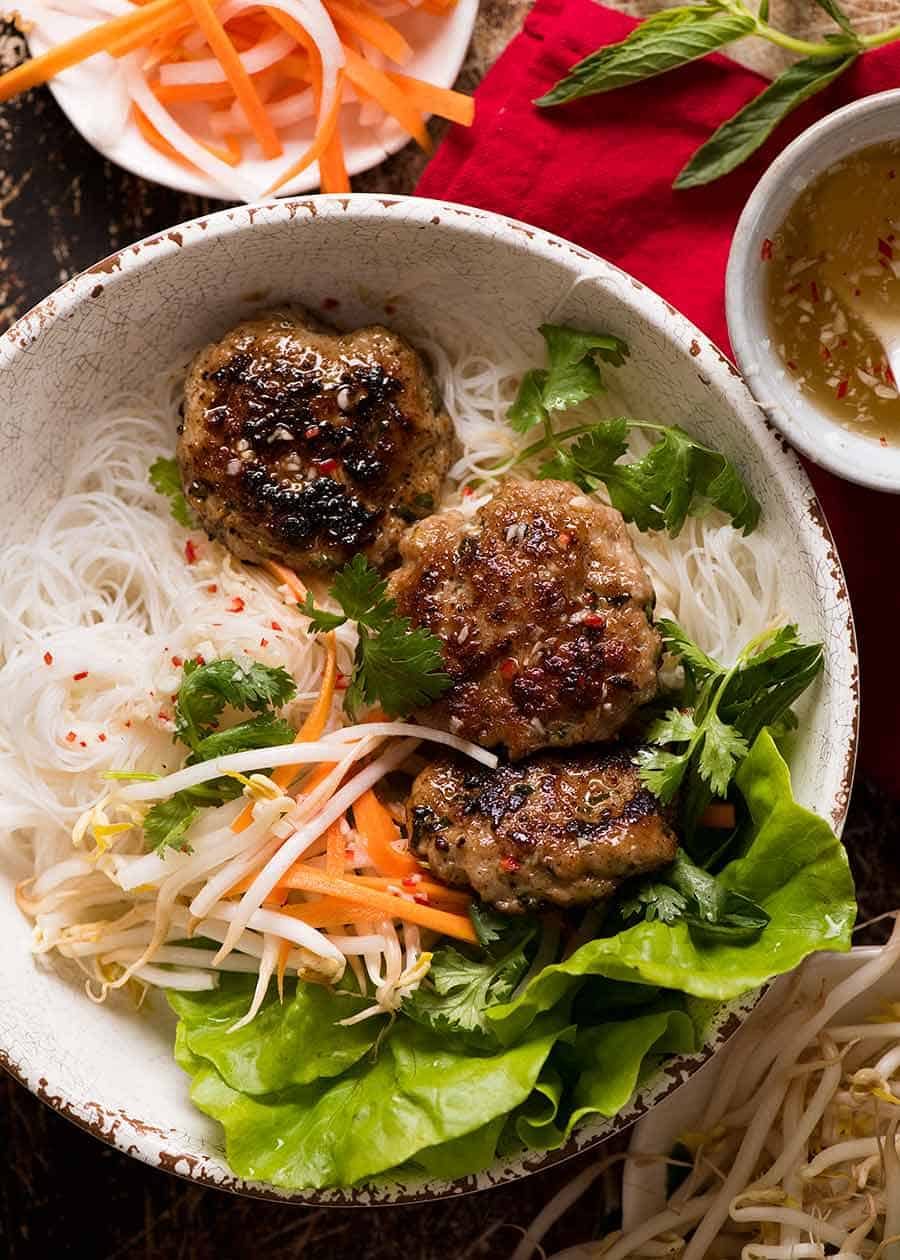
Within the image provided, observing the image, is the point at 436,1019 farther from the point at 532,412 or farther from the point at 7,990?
the point at 532,412

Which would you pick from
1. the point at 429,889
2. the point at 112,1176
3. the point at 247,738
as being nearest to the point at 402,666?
the point at 247,738

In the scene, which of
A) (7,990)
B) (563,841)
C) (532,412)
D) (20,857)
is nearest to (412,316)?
(532,412)

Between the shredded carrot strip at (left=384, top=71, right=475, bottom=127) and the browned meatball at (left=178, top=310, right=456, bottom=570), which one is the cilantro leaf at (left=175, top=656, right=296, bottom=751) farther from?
the shredded carrot strip at (left=384, top=71, right=475, bottom=127)

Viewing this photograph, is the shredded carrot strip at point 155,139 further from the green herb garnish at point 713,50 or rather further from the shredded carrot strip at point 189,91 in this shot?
the green herb garnish at point 713,50

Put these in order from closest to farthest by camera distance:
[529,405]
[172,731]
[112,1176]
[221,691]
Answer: [221,691]
[172,731]
[529,405]
[112,1176]

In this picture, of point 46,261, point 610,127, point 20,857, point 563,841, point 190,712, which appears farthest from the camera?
point 46,261

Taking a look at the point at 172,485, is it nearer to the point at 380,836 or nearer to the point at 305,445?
the point at 305,445
